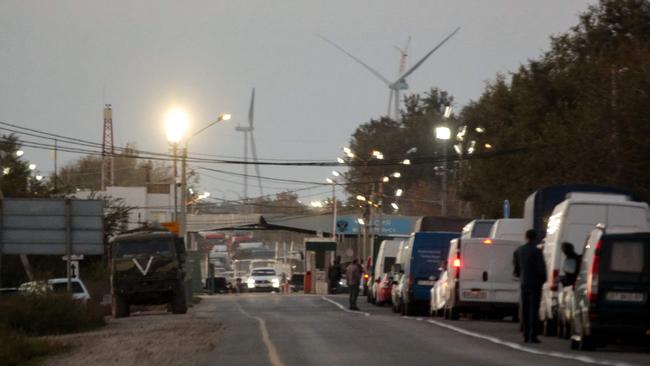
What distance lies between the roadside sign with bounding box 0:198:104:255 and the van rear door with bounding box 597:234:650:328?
23998mm

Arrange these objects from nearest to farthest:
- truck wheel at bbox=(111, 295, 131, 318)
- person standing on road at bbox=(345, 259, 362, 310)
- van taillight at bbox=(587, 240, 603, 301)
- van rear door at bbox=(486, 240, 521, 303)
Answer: van taillight at bbox=(587, 240, 603, 301), van rear door at bbox=(486, 240, 521, 303), person standing on road at bbox=(345, 259, 362, 310), truck wheel at bbox=(111, 295, 131, 318)

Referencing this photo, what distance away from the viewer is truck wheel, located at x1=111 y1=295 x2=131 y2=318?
47750mm

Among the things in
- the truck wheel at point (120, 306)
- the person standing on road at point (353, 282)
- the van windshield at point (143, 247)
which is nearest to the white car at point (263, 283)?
the truck wheel at point (120, 306)

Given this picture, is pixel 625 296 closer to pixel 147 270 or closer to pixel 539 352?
pixel 539 352

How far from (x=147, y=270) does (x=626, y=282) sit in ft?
90.9

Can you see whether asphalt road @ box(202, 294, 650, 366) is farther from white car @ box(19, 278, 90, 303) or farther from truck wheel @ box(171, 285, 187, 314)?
truck wheel @ box(171, 285, 187, 314)

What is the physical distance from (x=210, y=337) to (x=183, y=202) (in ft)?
121

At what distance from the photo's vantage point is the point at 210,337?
28.6 m

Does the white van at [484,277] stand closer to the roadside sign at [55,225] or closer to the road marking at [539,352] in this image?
the road marking at [539,352]

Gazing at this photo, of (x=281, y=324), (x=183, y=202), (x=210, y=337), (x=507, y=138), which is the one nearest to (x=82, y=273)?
(x=183, y=202)

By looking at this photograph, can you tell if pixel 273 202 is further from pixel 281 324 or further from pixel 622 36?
pixel 281 324

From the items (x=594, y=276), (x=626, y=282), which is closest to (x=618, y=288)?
(x=626, y=282)

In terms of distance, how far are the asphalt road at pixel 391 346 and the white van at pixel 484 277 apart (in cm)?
59

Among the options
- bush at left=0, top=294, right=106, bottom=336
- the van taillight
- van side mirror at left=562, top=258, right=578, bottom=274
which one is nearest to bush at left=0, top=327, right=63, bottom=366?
bush at left=0, top=294, right=106, bottom=336
